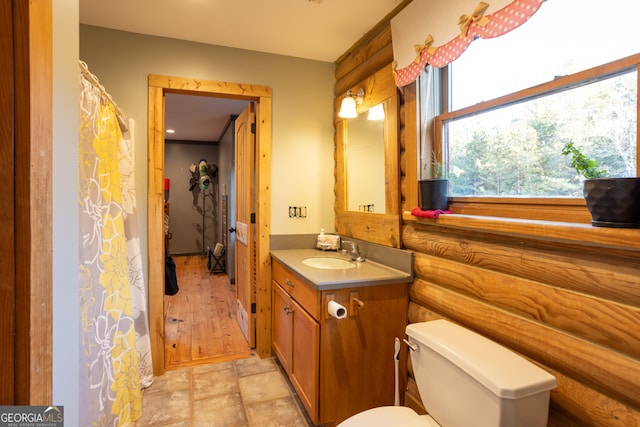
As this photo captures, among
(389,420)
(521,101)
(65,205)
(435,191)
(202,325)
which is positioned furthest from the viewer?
(202,325)

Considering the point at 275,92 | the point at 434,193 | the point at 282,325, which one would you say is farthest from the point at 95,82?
the point at 282,325

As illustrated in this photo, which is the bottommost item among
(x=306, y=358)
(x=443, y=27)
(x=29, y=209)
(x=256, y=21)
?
(x=306, y=358)

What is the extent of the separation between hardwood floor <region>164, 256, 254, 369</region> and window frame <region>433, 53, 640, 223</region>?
7.07 ft

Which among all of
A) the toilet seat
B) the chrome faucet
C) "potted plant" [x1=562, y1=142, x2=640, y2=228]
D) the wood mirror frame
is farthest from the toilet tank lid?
the chrome faucet

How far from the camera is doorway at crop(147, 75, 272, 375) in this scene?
240 cm

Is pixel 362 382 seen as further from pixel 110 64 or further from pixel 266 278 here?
pixel 110 64

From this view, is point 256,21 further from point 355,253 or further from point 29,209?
point 29,209

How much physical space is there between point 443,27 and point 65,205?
1699 mm

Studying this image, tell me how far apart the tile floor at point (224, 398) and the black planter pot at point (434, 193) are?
1425mm

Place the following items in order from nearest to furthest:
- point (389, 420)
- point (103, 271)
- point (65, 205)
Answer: point (65, 205)
point (389, 420)
point (103, 271)

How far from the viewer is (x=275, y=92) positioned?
271 centimetres

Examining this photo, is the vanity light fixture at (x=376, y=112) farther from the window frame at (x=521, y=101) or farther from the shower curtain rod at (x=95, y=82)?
the shower curtain rod at (x=95, y=82)

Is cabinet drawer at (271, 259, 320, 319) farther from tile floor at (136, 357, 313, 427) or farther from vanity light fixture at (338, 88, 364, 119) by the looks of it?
vanity light fixture at (338, 88, 364, 119)
